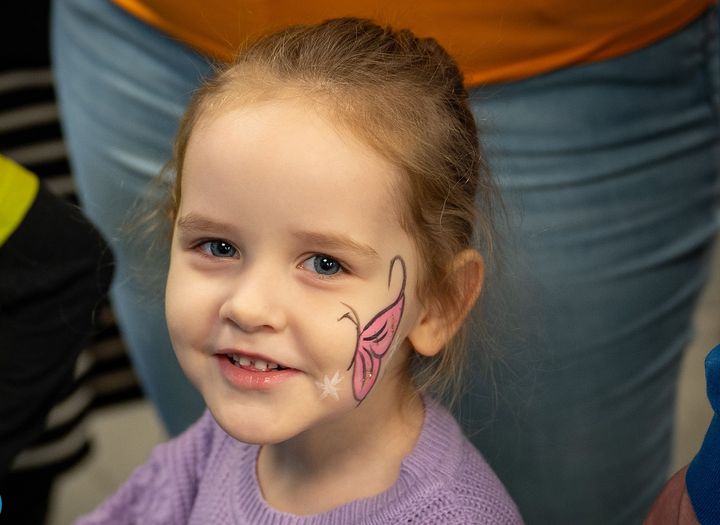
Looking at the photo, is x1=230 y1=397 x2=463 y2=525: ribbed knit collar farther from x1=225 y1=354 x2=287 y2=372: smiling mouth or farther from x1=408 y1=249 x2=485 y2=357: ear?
x1=225 y1=354 x2=287 y2=372: smiling mouth

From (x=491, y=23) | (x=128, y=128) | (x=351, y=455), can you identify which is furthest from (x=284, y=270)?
(x=128, y=128)

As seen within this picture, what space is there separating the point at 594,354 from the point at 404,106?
0.47 m

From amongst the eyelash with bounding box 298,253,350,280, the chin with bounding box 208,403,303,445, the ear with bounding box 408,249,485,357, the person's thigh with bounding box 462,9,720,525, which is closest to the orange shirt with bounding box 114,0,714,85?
the person's thigh with bounding box 462,9,720,525

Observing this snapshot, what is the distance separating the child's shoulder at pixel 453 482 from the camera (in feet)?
3.90

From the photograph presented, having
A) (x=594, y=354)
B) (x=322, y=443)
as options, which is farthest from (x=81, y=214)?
(x=594, y=354)

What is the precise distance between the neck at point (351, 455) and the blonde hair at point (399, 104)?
15cm

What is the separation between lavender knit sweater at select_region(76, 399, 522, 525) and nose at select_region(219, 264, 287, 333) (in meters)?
0.27

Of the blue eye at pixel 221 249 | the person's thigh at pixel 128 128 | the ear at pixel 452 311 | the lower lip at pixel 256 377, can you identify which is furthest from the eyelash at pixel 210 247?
the person's thigh at pixel 128 128

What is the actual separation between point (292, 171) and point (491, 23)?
380 mm

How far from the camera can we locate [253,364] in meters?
1.10

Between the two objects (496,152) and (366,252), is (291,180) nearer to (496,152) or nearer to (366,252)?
(366,252)

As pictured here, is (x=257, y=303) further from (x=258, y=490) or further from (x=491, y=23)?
(x=491, y=23)

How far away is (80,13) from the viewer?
5.08 feet

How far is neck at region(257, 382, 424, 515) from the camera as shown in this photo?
1248mm
